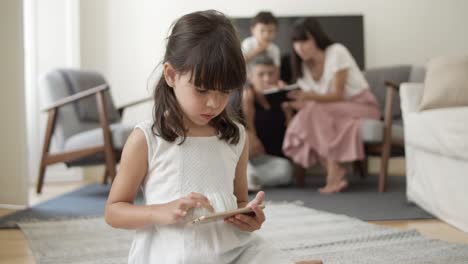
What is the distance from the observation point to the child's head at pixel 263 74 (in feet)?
13.5

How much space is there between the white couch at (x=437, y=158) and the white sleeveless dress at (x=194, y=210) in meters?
1.31

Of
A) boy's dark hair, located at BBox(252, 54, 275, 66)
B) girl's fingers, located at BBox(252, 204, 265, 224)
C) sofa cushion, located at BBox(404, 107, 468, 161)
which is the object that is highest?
boy's dark hair, located at BBox(252, 54, 275, 66)

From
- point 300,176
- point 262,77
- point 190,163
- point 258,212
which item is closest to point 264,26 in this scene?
point 262,77

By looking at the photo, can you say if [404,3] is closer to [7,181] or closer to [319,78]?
[319,78]

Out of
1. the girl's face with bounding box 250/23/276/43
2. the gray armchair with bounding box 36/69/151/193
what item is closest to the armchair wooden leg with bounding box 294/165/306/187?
the girl's face with bounding box 250/23/276/43

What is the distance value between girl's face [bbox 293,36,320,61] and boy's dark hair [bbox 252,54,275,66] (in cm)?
24

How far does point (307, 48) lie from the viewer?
153 inches

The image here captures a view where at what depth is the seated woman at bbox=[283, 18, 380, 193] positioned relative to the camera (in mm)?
3660

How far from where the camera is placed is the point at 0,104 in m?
2.98

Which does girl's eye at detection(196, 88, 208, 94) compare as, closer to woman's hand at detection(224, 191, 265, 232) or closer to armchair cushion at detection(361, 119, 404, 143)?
woman's hand at detection(224, 191, 265, 232)

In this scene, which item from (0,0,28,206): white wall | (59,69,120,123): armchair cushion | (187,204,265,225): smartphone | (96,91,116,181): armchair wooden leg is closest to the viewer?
(187,204,265,225): smartphone

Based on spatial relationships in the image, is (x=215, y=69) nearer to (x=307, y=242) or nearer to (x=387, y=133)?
(x=307, y=242)

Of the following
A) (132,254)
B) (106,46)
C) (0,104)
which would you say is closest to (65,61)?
(106,46)

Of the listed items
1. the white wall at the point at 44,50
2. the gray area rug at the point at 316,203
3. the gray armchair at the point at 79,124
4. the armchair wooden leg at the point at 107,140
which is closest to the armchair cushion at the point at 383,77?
the gray area rug at the point at 316,203
